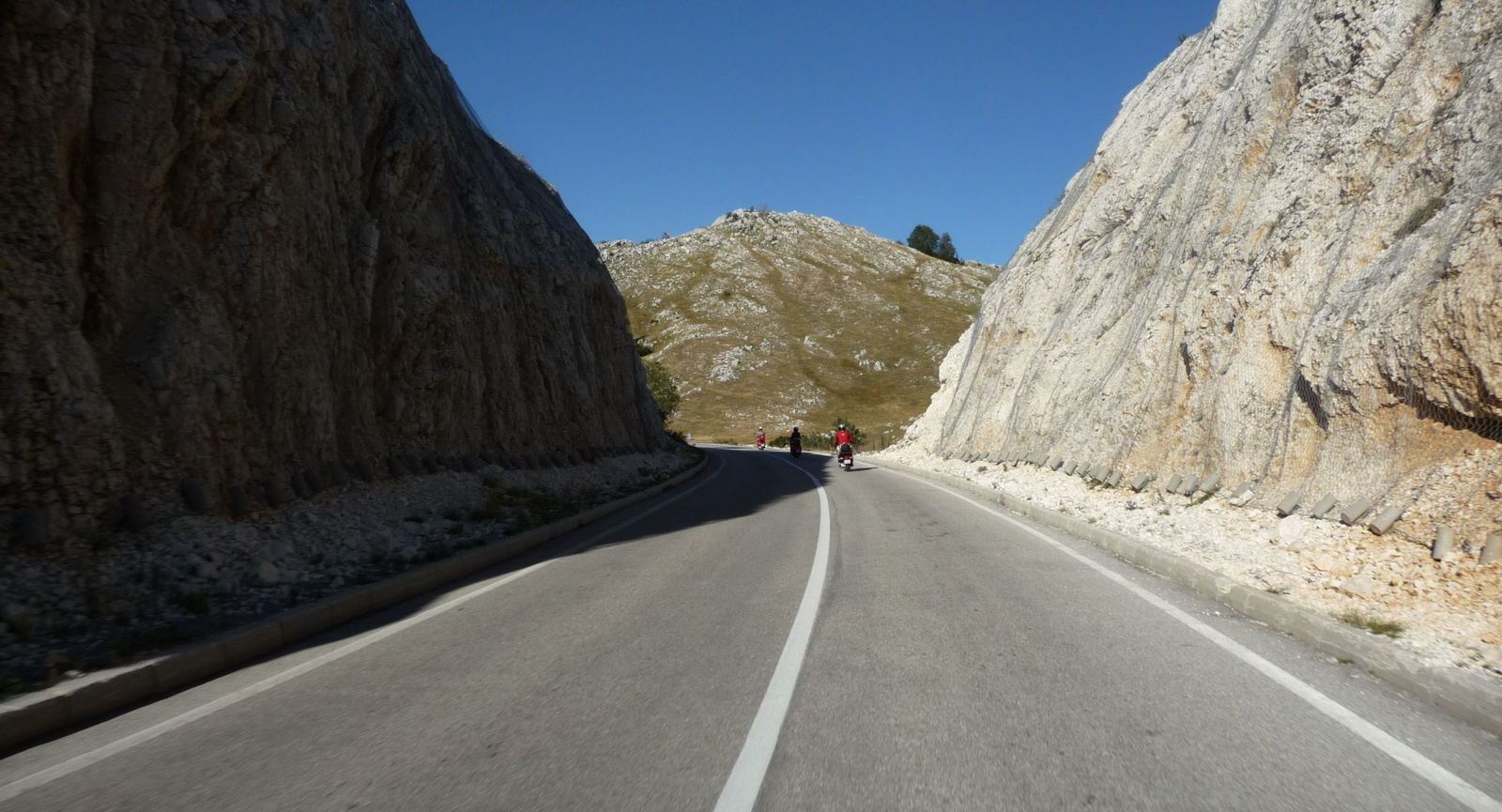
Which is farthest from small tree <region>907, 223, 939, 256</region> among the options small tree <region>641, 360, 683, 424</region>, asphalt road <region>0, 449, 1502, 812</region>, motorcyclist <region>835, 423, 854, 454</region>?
asphalt road <region>0, 449, 1502, 812</region>

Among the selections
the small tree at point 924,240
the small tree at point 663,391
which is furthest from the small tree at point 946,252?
the small tree at point 663,391

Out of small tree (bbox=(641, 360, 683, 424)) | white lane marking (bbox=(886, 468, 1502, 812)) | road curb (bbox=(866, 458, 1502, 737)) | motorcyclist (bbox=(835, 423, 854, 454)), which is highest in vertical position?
small tree (bbox=(641, 360, 683, 424))

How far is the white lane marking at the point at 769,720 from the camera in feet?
11.9

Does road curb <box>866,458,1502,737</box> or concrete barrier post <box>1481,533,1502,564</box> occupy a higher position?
concrete barrier post <box>1481,533,1502,564</box>

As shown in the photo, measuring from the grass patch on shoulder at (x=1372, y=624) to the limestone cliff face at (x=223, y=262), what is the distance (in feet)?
33.8

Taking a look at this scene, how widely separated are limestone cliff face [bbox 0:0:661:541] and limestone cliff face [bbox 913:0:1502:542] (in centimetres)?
1285

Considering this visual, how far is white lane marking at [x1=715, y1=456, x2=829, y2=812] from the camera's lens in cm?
363

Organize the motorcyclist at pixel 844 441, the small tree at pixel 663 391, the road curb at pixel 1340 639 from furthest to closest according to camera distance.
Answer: the small tree at pixel 663 391, the motorcyclist at pixel 844 441, the road curb at pixel 1340 639

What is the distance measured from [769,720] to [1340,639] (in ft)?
13.0

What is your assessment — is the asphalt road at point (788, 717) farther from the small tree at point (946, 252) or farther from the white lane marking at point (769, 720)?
the small tree at point (946, 252)

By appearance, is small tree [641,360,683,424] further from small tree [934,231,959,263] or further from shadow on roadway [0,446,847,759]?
small tree [934,231,959,263]

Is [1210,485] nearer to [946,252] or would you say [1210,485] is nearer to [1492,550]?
[1492,550]

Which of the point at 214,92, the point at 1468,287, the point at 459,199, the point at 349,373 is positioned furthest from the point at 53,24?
the point at 1468,287

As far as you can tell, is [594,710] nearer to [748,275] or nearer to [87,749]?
[87,749]
